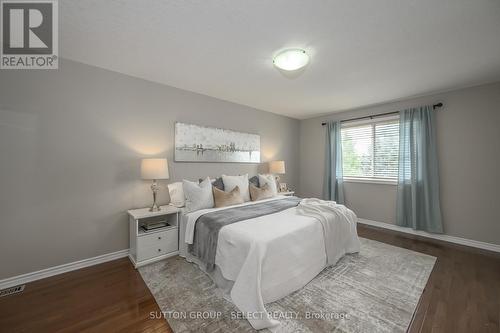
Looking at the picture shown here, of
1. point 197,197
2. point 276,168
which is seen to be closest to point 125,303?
point 197,197

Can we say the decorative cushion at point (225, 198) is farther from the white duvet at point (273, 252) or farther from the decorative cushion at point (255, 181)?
the decorative cushion at point (255, 181)

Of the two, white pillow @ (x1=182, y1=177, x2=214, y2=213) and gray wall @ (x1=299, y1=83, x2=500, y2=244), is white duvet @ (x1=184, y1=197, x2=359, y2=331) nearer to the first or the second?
white pillow @ (x1=182, y1=177, x2=214, y2=213)

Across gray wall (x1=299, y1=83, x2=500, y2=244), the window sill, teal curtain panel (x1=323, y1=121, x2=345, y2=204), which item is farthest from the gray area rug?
teal curtain panel (x1=323, y1=121, x2=345, y2=204)

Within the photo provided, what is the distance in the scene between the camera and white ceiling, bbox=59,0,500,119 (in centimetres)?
154

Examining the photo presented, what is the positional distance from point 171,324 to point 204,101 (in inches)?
122

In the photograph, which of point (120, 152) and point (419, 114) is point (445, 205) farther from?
point (120, 152)

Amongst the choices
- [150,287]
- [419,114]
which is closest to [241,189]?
[150,287]

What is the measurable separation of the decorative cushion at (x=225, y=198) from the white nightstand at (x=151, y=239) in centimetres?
55

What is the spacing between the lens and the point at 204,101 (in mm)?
3463

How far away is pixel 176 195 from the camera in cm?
290

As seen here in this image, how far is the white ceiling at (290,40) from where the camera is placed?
5.06 feet

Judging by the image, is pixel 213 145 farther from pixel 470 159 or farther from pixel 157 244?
pixel 470 159

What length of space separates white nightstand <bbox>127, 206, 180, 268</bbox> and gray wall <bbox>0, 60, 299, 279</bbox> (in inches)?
11.3

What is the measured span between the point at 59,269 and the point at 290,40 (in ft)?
11.7
